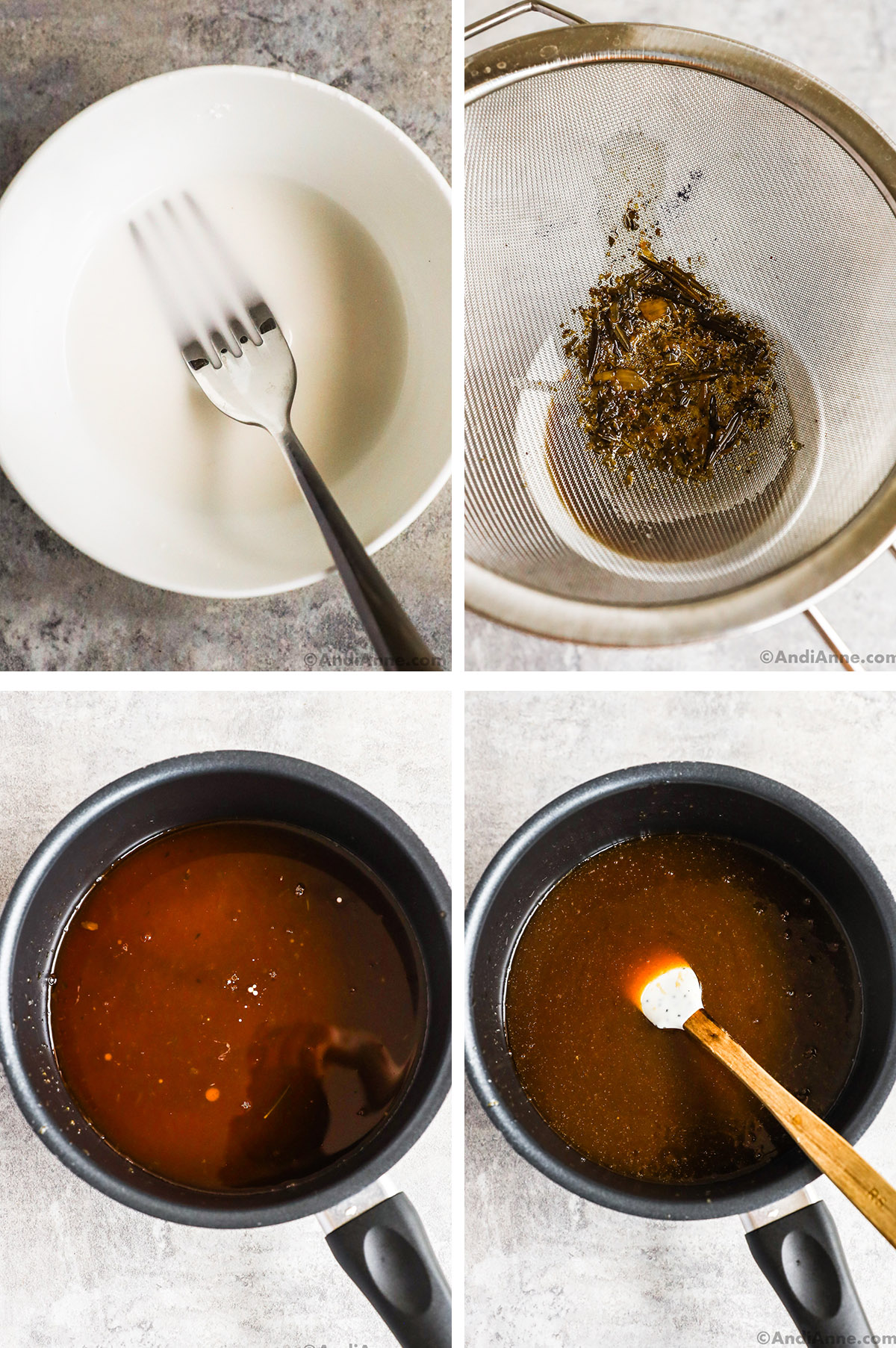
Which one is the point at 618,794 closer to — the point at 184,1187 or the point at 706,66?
the point at 184,1187

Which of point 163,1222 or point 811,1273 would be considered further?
point 163,1222

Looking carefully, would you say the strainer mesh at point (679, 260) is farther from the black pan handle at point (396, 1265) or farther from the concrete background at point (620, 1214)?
the black pan handle at point (396, 1265)

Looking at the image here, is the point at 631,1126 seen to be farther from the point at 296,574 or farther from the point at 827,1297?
the point at 296,574

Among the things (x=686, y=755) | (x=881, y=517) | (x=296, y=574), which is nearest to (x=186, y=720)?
(x=296, y=574)

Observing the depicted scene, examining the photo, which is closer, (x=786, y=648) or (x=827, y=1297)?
(x=827, y=1297)

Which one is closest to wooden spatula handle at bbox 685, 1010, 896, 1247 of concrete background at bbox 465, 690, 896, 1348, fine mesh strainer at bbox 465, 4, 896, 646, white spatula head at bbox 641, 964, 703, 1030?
white spatula head at bbox 641, 964, 703, 1030

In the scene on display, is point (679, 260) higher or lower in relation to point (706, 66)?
lower

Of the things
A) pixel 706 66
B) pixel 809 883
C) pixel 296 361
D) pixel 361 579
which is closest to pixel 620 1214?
pixel 809 883
